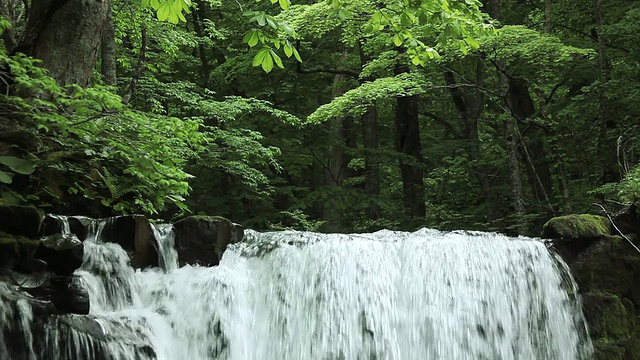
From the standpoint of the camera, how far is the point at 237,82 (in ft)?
47.0

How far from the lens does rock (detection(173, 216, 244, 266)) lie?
6.07 meters

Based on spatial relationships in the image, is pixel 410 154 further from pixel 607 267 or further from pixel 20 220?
pixel 20 220

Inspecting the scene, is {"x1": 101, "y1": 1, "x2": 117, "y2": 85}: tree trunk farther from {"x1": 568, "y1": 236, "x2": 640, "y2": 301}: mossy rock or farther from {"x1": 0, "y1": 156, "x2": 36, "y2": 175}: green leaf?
{"x1": 568, "y1": 236, "x2": 640, "y2": 301}: mossy rock

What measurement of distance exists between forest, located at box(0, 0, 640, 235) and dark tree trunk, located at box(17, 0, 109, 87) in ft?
0.05

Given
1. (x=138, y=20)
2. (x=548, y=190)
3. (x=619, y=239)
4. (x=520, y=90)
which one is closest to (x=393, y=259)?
(x=619, y=239)

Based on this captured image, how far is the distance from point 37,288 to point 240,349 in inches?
85.1

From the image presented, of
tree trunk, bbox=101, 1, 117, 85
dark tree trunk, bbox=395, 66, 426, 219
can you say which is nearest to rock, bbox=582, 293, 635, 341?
dark tree trunk, bbox=395, 66, 426, 219

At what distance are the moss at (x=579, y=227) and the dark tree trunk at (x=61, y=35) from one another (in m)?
5.84

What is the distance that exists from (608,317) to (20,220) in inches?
240

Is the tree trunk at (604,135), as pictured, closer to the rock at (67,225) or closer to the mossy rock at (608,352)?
the mossy rock at (608,352)

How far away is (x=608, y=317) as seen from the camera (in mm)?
6500

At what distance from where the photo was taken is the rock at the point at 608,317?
254 inches

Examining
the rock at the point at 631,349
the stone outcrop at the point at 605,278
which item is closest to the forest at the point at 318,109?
the stone outcrop at the point at 605,278

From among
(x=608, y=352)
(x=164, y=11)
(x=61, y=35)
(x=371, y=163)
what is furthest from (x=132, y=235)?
(x=371, y=163)
